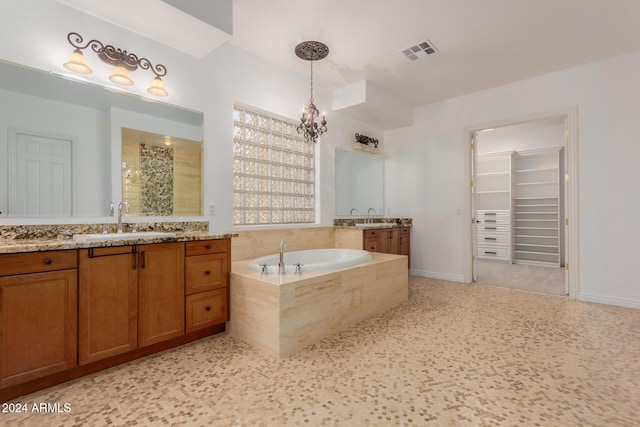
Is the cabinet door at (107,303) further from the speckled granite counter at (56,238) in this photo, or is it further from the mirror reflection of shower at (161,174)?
the mirror reflection of shower at (161,174)

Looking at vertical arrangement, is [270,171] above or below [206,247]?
above

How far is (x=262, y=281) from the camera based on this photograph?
2283mm

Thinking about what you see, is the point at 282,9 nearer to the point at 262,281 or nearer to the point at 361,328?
the point at 262,281

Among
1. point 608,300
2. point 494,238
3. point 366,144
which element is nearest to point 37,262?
point 366,144

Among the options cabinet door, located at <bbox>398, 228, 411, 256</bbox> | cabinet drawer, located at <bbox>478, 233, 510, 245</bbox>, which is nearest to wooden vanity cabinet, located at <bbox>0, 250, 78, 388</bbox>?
cabinet door, located at <bbox>398, 228, 411, 256</bbox>

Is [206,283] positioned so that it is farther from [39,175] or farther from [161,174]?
[39,175]

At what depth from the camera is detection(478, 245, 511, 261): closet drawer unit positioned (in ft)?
20.0

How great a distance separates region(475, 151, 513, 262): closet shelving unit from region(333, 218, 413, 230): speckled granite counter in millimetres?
2124

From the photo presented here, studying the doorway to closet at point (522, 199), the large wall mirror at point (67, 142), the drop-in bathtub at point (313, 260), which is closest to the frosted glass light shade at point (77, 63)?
the large wall mirror at point (67, 142)

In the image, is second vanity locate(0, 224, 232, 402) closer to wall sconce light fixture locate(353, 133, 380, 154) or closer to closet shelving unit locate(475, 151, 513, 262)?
wall sconce light fixture locate(353, 133, 380, 154)

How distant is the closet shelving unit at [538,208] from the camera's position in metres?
5.78

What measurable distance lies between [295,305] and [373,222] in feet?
10.3

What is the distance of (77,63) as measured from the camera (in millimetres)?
2121

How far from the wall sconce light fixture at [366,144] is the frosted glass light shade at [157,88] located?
2852mm
